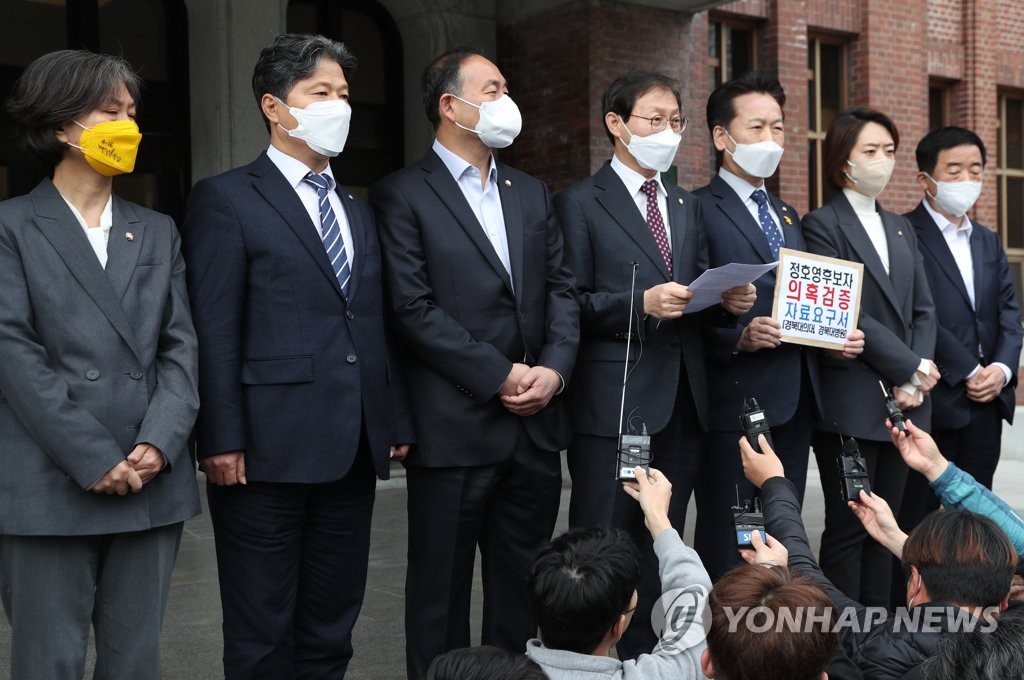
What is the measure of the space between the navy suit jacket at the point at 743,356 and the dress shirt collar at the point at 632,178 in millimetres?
317

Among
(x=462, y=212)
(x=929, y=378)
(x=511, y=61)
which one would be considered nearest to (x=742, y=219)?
(x=929, y=378)

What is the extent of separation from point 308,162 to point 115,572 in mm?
1423

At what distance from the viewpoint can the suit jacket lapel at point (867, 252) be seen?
5.01 meters

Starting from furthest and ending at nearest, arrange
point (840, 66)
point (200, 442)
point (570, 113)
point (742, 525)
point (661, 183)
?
point (840, 66), point (570, 113), point (661, 183), point (200, 442), point (742, 525)

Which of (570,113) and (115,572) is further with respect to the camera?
(570,113)

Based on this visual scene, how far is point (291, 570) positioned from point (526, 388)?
3.17 feet

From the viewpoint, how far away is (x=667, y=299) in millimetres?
4047

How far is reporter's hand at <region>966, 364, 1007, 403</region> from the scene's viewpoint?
5.41m

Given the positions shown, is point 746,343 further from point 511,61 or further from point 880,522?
point 511,61

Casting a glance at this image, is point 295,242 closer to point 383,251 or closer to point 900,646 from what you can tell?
point 383,251

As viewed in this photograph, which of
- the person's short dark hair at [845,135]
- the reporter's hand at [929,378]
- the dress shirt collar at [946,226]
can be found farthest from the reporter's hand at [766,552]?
the dress shirt collar at [946,226]

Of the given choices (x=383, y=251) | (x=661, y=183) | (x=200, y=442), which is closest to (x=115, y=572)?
(x=200, y=442)

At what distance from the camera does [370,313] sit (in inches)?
148

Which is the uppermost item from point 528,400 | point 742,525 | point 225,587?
point 528,400
